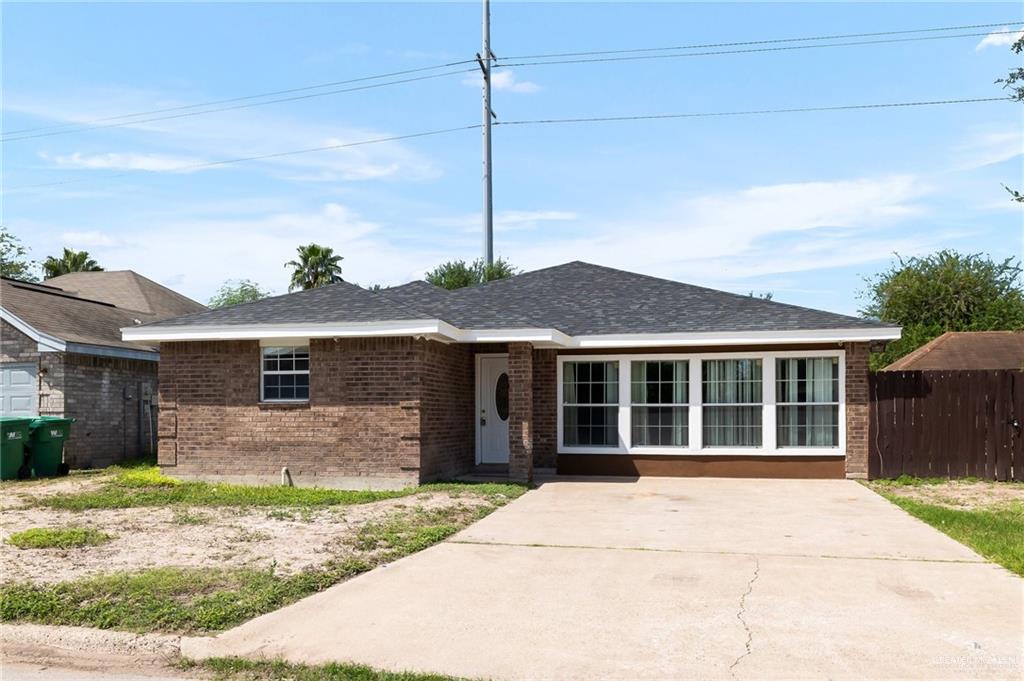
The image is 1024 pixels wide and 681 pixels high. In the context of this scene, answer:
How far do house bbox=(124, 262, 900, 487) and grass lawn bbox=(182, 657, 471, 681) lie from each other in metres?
8.24

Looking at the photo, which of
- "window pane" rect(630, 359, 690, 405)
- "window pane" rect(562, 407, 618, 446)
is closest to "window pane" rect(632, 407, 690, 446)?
"window pane" rect(630, 359, 690, 405)

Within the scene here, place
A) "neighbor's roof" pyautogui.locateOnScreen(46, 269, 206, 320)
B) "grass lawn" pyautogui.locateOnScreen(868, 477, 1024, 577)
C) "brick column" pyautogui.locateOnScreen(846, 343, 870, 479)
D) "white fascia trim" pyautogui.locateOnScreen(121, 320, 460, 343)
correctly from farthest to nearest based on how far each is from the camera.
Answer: "neighbor's roof" pyautogui.locateOnScreen(46, 269, 206, 320) < "brick column" pyautogui.locateOnScreen(846, 343, 870, 479) < "white fascia trim" pyautogui.locateOnScreen(121, 320, 460, 343) < "grass lawn" pyautogui.locateOnScreen(868, 477, 1024, 577)

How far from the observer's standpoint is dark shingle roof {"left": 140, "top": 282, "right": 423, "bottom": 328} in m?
14.4

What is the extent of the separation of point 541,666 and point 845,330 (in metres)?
11.6

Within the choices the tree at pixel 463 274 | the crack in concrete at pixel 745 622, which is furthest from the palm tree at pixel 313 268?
the crack in concrete at pixel 745 622

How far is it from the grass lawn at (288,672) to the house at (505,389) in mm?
8239

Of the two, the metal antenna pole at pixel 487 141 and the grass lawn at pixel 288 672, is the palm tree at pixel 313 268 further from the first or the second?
the grass lawn at pixel 288 672

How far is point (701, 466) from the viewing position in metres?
16.5

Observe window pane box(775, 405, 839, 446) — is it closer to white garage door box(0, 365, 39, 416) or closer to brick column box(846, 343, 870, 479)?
brick column box(846, 343, 870, 479)

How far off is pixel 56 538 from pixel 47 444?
854 centimetres

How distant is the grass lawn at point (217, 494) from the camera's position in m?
12.6

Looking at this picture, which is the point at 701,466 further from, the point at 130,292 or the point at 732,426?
the point at 130,292

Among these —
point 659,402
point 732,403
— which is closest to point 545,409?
point 659,402

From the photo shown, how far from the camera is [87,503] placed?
12.6 meters
